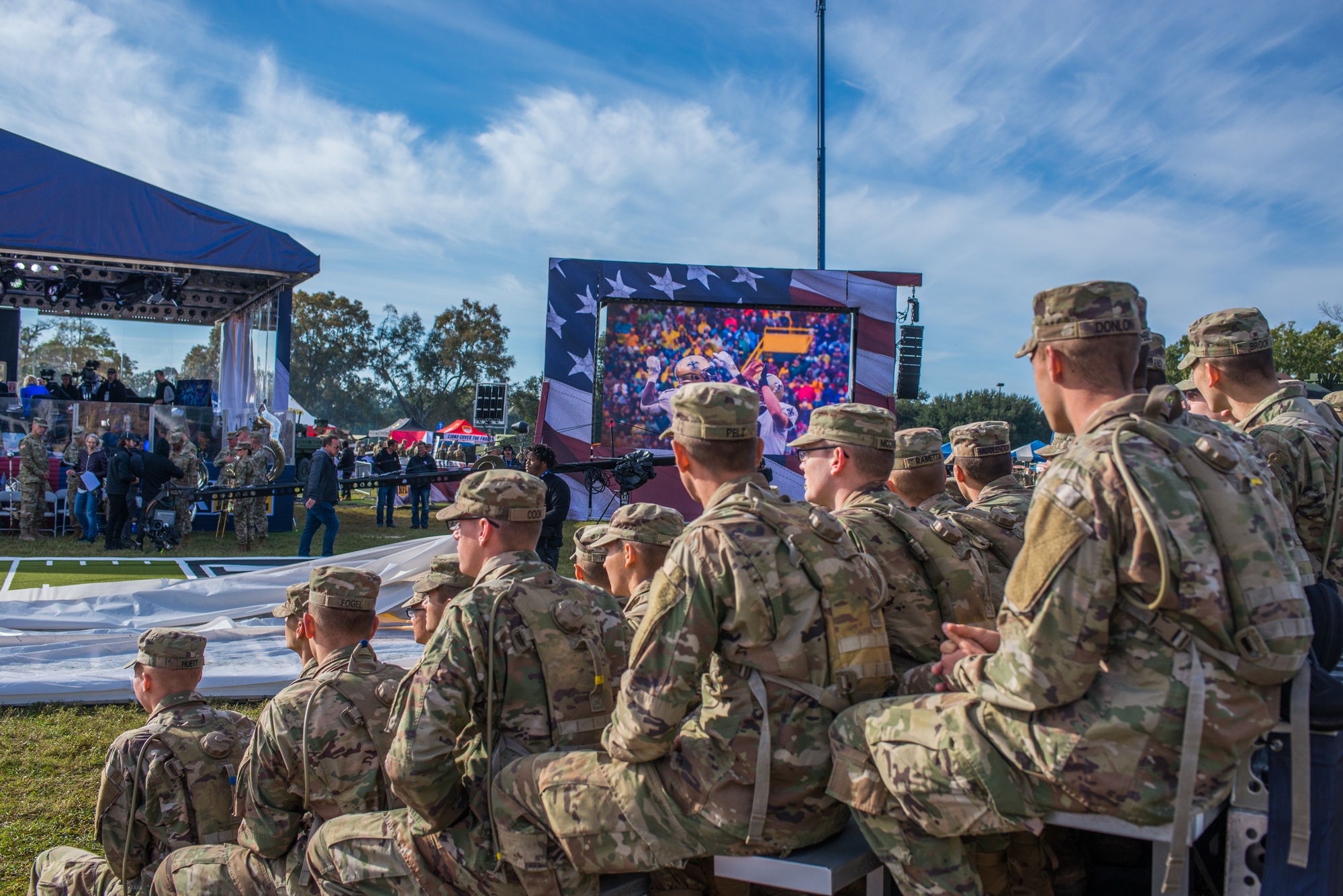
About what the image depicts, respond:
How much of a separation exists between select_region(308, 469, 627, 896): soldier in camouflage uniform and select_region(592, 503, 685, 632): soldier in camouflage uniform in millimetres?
1081

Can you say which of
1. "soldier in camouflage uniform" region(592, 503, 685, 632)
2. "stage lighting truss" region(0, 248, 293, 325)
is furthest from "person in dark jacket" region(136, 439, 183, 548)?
"soldier in camouflage uniform" region(592, 503, 685, 632)

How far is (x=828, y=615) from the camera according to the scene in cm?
234

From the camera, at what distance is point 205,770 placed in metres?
3.38

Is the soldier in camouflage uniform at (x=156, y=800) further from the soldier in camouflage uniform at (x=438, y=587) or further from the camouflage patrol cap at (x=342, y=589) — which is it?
the soldier in camouflage uniform at (x=438, y=587)

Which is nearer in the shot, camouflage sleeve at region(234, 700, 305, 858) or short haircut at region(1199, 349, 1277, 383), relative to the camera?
camouflage sleeve at region(234, 700, 305, 858)

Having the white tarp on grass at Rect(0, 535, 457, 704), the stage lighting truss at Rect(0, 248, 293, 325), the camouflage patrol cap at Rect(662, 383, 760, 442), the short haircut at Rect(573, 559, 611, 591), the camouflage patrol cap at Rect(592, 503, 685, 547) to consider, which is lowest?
the white tarp on grass at Rect(0, 535, 457, 704)

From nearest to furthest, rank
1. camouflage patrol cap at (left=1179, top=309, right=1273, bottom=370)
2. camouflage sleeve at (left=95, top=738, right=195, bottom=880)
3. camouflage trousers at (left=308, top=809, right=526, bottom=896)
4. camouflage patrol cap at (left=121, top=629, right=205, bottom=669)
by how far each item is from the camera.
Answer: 1. camouflage trousers at (left=308, top=809, right=526, bottom=896)
2. camouflage sleeve at (left=95, top=738, right=195, bottom=880)
3. camouflage patrol cap at (left=121, top=629, right=205, bottom=669)
4. camouflage patrol cap at (left=1179, top=309, right=1273, bottom=370)

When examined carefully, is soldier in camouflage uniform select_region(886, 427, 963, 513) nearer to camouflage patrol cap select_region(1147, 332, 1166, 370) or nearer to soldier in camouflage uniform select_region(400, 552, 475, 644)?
camouflage patrol cap select_region(1147, 332, 1166, 370)

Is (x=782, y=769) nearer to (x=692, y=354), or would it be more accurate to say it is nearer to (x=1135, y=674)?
(x=1135, y=674)

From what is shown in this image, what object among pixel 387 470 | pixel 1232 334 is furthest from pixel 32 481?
pixel 1232 334

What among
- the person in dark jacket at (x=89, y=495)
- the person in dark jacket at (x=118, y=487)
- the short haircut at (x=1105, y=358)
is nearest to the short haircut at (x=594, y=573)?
Answer: the short haircut at (x=1105, y=358)

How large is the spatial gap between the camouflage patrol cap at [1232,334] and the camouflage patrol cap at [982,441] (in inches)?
39.3

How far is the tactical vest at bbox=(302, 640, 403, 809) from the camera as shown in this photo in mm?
3047

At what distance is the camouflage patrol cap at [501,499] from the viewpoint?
118 inches
